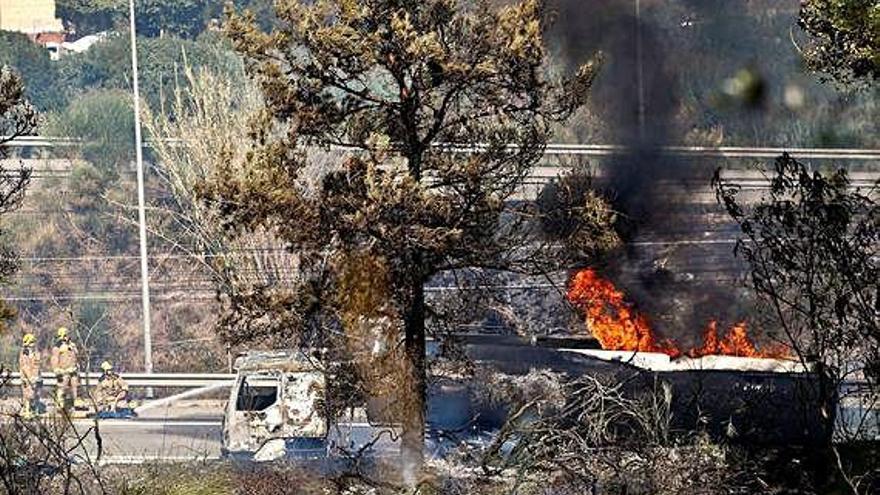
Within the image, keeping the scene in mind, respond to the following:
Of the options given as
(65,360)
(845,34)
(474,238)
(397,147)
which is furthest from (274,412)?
(845,34)

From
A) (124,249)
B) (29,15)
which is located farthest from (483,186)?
(29,15)

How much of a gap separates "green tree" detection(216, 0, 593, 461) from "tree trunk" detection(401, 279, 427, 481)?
0.06 feet

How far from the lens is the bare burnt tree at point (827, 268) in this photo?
14812 millimetres

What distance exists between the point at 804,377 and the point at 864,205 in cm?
205

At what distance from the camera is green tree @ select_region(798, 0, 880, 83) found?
14040 mm

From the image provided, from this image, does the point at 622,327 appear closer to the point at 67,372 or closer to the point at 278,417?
the point at 278,417

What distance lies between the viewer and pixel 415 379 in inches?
677

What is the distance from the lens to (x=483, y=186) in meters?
17.0

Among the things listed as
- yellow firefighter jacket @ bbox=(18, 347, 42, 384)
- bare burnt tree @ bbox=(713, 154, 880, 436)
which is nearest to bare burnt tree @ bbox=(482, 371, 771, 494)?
bare burnt tree @ bbox=(713, 154, 880, 436)

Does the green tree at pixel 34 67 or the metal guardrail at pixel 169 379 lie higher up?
the green tree at pixel 34 67

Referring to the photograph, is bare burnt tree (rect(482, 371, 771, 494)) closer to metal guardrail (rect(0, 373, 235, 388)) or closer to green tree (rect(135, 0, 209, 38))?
metal guardrail (rect(0, 373, 235, 388))

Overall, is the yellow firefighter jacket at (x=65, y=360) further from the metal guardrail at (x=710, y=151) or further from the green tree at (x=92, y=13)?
the green tree at (x=92, y=13)

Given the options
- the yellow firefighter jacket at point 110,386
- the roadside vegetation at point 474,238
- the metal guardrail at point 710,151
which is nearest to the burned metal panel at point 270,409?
the roadside vegetation at point 474,238

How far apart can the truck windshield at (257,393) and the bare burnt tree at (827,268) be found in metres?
8.24
